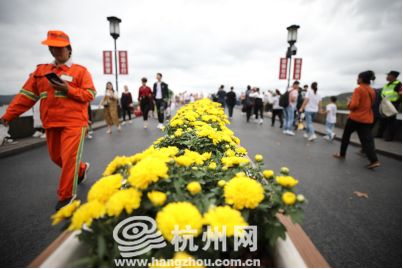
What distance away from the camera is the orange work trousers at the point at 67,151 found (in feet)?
8.36

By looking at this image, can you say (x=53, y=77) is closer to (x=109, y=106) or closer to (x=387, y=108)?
(x=109, y=106)

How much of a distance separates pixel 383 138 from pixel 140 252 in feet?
Answer: 31.3

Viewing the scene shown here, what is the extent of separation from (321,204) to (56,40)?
385 cm

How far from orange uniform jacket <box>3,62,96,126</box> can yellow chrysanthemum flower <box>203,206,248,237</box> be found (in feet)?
7.60

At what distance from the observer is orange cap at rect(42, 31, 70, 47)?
2.40 meters

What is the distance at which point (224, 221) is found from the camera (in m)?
0.75

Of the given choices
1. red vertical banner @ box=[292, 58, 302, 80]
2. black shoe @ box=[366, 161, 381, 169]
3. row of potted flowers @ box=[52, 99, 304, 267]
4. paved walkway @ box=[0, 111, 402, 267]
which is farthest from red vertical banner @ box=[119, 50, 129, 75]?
row of potted flowers @ box=[52, 99, 304, 267]

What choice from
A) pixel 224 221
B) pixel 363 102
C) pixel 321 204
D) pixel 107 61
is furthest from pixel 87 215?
pixel 107 61

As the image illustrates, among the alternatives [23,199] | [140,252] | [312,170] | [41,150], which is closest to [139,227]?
[140,252]

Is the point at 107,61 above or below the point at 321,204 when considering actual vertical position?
above

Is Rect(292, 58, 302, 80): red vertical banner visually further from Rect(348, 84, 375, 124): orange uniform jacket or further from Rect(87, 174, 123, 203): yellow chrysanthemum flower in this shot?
Rect(87, 174, 123, 203): yellow chrysanthemum flower

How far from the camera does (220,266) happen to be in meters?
0.88

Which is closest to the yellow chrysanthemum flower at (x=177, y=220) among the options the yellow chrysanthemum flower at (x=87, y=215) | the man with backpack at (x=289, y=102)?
the yellow chrysanthemum flower at (x=87, y=215)

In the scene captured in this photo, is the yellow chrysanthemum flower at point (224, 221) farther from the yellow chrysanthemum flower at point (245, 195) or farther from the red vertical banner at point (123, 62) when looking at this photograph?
the red vertical banner at point (123, 62)
